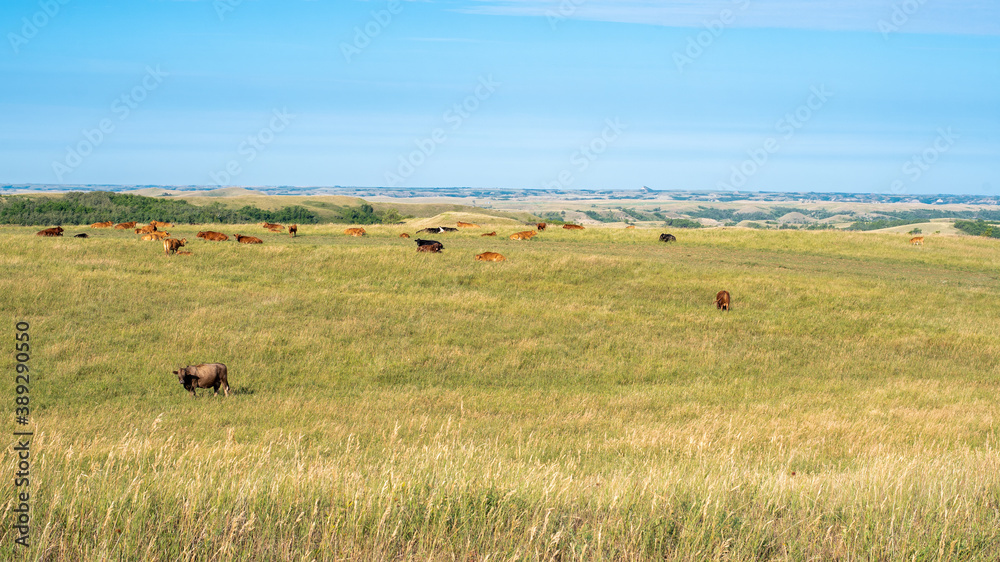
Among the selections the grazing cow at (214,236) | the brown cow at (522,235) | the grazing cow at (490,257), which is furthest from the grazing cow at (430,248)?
the brown cow at (522,235)

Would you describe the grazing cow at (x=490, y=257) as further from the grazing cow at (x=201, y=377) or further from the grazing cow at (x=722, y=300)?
the grazing cow at (x=201, y=377)

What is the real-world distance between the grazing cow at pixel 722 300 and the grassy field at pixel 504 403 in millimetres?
654

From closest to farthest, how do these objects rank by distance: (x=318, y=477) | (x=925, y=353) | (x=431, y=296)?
1. (x=318, y=477)
2. (x=925, y=353)
3. (x=431, y=296)

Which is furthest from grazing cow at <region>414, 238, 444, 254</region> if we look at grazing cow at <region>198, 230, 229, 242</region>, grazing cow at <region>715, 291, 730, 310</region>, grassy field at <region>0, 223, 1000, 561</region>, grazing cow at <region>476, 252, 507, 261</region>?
grazing cow at <region>715, 291, 730, 310</region>

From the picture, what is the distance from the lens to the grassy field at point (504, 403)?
431cm

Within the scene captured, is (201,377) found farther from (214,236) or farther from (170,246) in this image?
(214,236)

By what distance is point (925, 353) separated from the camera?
72.3 ft

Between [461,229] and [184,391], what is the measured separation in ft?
133

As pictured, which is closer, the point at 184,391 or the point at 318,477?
the point at 318,477

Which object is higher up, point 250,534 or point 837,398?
point 250,534

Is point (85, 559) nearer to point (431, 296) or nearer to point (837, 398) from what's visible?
point (837, 398)

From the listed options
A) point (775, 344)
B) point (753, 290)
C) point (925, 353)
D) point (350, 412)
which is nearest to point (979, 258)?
point (753, 290)

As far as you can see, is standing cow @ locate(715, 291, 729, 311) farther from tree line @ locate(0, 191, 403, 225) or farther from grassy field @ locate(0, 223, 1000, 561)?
tree line @ locate(0, 191, 403, 225)

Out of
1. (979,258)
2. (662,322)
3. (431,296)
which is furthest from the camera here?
(979,258)
